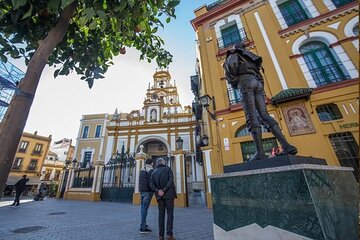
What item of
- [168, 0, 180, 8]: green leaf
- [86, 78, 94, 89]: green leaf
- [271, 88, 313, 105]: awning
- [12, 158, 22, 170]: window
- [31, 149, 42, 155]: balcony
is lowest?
[86, 78, 94, 89]: green leaf

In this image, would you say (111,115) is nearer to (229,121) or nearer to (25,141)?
(25,141)

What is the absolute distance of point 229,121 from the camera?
30.0ft

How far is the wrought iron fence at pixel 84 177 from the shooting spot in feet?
41.7

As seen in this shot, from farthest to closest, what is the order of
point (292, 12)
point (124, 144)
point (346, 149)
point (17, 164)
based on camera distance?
point (17, 164) → point (124, 144) → point (292, 12) → point (346, 149)

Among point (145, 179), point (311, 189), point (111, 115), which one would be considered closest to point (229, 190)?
point (311, 189)

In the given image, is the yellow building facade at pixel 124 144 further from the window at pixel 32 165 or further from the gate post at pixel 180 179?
the window at pixel 32 165

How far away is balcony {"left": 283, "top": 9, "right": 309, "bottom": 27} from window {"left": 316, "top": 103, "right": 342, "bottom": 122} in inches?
207

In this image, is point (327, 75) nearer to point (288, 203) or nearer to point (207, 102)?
point (207, 102)

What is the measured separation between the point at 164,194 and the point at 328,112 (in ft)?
27.1

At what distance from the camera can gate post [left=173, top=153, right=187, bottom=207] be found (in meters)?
8.95

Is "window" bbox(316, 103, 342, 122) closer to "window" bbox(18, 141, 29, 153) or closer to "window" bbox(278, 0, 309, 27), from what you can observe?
"window" bbox(278, 0, 309, 27)

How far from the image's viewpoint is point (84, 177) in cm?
1331

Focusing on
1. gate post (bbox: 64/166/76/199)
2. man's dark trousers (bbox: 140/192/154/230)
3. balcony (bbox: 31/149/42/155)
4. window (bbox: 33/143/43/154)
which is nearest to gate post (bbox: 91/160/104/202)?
gate post (bbox: 64/166/76/199)

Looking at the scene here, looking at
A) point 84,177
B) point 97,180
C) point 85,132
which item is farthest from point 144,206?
point 85,132
